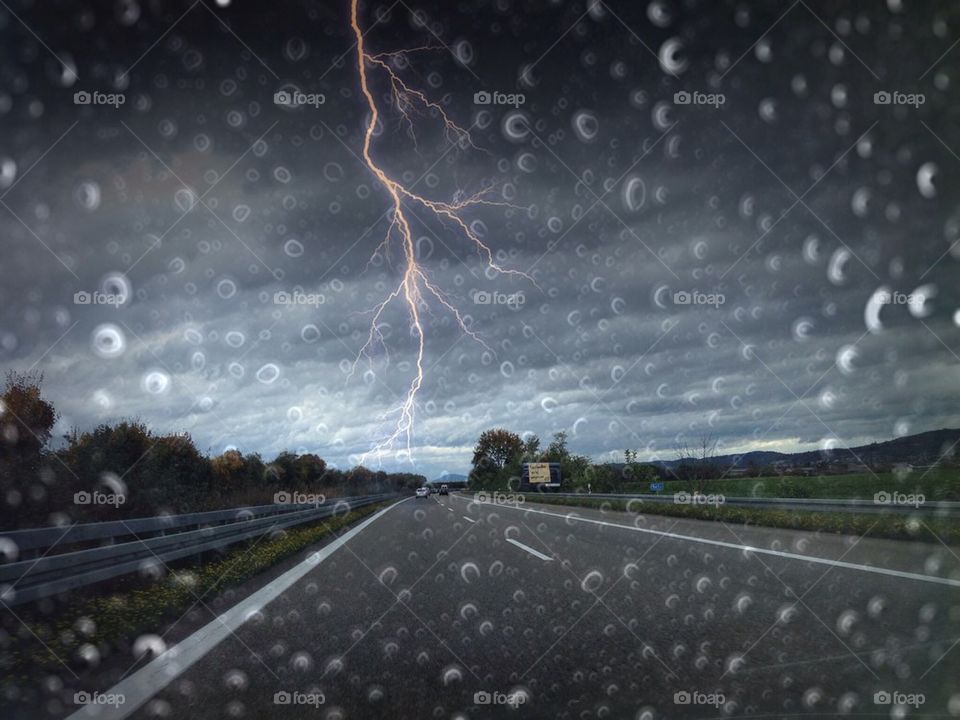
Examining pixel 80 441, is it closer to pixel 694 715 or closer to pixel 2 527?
pixel 2 527

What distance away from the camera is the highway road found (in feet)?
12.6

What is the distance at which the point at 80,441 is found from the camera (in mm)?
16500

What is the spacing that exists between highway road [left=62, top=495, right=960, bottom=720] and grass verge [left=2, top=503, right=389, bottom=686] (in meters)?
0.66

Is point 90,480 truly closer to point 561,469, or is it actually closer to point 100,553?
point 100,553

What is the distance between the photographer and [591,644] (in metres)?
5.12

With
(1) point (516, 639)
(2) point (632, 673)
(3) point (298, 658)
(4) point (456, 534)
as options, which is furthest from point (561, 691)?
(4) point (456, 534)

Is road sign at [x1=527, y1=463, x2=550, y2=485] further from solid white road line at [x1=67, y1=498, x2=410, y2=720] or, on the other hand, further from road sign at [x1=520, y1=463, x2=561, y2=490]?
solid white road line at [x1=67, y1=498, x2=410, y2=720]

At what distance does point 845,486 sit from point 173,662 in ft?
79.3

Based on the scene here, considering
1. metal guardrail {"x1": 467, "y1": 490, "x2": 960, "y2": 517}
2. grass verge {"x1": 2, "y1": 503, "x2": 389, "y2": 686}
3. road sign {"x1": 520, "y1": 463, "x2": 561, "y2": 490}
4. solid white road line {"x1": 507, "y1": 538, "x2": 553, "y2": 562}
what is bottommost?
road sign {"x1": 520, "y1": 463, "x2": 561, "y2": 490}

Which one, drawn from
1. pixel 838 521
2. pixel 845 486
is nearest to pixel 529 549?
pixel 838 521

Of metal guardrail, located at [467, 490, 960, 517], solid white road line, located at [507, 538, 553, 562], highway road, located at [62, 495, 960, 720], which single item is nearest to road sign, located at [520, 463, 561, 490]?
metal guardrail, located at [467, 490, 960, 517]

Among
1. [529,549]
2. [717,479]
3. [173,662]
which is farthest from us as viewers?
[717,479]

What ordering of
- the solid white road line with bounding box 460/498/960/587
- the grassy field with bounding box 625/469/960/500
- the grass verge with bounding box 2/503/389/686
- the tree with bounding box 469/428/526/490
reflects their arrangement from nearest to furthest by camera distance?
the grass verge with bounding box 2/503/389/686, the solid white road line with bounding box 460/498/960/587, the grassy field with bounding box 625/469/960/500, the tree with bounding box 469/428/526/490

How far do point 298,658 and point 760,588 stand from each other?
4939mm
